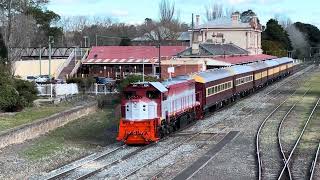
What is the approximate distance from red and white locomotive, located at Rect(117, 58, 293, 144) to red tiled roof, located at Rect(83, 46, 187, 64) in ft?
116

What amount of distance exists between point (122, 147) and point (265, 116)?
1405 cm

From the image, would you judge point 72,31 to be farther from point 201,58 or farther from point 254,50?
point 201,58

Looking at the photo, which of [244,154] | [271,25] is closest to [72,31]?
[271,25]

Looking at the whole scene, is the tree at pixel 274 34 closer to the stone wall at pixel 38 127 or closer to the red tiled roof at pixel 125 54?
the red tiled roof at pixel 125 54

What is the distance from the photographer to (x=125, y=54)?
7838cm

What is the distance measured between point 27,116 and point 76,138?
6111 millimetres

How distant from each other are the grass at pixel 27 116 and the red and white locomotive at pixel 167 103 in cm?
666

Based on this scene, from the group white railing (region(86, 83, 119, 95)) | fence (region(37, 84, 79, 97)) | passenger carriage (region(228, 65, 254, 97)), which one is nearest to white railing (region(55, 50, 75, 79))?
white railing (region(86, 83, 119, 95))

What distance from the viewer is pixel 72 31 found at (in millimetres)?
158250

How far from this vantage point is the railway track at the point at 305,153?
59.1ft

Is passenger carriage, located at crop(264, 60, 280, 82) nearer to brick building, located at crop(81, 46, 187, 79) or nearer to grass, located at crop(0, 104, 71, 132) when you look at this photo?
brick building, located at crop(81, 46, 187, 79)

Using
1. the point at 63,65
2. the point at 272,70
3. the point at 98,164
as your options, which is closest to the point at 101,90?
the point at 272,70

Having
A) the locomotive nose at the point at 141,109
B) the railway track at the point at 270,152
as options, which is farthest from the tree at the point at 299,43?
the locomotive nose at the point at 141,109

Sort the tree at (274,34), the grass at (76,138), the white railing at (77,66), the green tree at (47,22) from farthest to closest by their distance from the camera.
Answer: the tree at (274,34) < the green tree at (47,22) < the white railing at (77,66) < the grass at (76,138)
